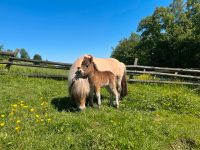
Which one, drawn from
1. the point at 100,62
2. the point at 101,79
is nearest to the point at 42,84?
the point at 100,62

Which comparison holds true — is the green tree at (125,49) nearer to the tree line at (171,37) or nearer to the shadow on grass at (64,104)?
the tree line at (171,37)

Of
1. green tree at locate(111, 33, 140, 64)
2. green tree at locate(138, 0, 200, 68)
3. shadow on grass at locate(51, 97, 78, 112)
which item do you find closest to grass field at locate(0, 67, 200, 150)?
shadow on grass at locate(51, 97, 78, 112)

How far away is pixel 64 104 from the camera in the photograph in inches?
362

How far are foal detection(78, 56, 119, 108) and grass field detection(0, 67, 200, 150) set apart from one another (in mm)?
566

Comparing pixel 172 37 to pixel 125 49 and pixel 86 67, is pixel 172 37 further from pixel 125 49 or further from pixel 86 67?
pixel 86 67

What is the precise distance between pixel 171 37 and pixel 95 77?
35033mm

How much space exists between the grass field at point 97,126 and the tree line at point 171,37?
79.2 ft

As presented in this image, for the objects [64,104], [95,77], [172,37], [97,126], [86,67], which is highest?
[172,37]

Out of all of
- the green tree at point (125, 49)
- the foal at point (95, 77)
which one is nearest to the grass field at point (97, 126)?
the foal at point (95, 77)

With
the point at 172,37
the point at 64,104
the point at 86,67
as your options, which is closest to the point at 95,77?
the point at 86,67

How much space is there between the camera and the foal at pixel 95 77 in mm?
8062

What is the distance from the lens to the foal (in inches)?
317

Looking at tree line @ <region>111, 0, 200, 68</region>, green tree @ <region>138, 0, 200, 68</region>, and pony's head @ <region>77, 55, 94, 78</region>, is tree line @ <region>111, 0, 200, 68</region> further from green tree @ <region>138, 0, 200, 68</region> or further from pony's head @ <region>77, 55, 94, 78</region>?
pony's head @ <region>77, 55, 94, 78</region>

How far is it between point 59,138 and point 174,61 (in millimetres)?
33862
